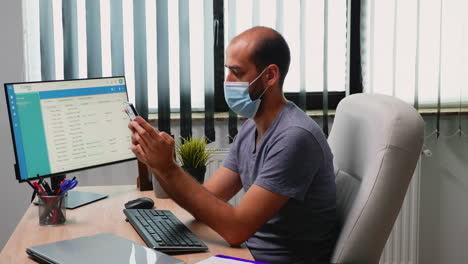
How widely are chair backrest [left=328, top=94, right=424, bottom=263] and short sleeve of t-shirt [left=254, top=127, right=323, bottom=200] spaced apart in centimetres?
12

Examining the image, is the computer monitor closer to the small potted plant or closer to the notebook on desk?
the small potted plant

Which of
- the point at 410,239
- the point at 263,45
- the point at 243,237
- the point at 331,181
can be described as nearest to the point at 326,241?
the point at 331,181

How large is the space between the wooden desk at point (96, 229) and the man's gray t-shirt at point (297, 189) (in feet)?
0.59

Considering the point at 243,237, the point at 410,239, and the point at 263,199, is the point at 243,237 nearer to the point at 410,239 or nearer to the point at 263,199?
the point at 263,199

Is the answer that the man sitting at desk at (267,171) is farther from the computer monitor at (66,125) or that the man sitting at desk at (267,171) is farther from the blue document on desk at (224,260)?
the computer monitor at (66,125)

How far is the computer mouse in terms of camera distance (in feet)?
5.74

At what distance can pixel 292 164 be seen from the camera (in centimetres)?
153

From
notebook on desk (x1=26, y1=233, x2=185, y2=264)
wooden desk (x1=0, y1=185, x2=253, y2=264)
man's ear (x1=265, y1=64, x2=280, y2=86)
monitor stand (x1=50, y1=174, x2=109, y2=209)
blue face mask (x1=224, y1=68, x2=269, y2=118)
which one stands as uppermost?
man's ear (x1=265, y1=64, x2=280, y2=86)

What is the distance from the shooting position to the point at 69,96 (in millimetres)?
1870

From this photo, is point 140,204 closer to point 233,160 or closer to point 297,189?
point 233,160

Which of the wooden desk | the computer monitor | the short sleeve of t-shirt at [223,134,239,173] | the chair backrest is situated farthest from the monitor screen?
the chair backrest

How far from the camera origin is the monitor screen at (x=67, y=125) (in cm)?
176

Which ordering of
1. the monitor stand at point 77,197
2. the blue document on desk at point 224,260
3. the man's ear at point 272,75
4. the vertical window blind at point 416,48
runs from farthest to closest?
the vertical window blind at point 416,48, the monitor stand at point 77,197, the man's ear at point 272,75, the blue document on desk at point 224,260

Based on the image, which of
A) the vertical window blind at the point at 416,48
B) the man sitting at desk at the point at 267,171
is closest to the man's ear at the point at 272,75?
the man sitting at desk at the point at 267,171
